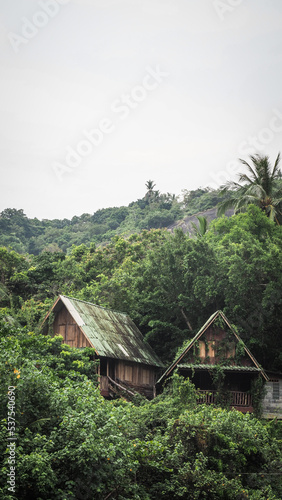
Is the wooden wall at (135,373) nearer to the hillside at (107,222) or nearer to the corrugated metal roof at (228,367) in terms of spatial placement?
the corrugated metal roof at (228,367)

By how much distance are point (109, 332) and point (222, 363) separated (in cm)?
518

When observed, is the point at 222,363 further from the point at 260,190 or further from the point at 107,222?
the point at 107,222

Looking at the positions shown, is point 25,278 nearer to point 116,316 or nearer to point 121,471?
point 116,316

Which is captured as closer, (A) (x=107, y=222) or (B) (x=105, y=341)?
(B) (x=105, y=341)

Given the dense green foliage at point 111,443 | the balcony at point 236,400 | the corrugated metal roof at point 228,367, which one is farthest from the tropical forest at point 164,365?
the corrugated metal roof at point 228,367

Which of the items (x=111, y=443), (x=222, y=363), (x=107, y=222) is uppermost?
(x=107, y=222)

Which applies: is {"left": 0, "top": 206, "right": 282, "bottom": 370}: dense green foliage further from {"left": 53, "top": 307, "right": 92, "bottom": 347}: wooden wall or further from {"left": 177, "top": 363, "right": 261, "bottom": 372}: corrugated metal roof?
{"left": 177, "top": 363, "right": 261, "bottom": 372}: corrugated metal roof

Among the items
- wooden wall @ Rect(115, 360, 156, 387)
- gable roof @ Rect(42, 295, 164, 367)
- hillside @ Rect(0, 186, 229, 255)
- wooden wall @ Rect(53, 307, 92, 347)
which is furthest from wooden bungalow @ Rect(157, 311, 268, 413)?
hillside @ Rect(0, 186, 229, 255)

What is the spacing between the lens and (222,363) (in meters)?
25.1

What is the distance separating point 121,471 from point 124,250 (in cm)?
2508

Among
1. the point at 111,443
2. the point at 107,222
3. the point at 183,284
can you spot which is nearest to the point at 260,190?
the point at 183,284

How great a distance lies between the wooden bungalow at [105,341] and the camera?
83.5ft

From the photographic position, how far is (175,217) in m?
75.1

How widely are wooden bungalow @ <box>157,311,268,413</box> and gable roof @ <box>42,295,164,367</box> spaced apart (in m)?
2.54
